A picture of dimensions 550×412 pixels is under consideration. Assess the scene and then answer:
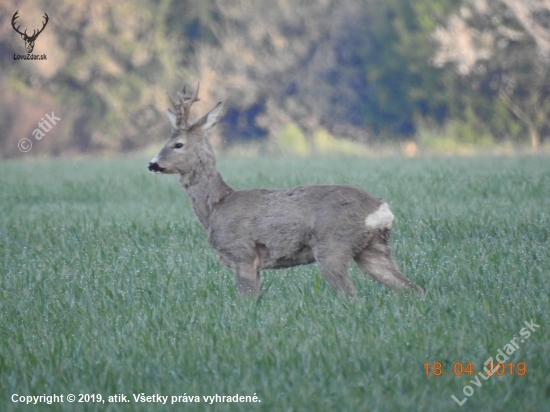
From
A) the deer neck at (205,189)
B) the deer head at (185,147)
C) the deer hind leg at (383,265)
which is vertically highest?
the deer head at (185,147)

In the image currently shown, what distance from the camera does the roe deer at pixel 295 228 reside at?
6.40 meters

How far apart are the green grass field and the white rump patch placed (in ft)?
1.64

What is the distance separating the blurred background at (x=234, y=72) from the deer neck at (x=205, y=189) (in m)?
26.6

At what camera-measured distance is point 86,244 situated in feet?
31.4

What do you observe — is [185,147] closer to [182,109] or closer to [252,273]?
[182,109]

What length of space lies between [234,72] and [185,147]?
31782 mm

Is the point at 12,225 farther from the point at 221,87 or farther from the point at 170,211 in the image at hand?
the point at 221,87

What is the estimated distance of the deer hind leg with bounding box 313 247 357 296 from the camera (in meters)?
6.36

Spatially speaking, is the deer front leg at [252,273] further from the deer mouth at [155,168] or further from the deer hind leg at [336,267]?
the deer mouth at [155,168]

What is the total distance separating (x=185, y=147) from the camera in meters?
7.34

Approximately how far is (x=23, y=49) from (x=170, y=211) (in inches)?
1068
